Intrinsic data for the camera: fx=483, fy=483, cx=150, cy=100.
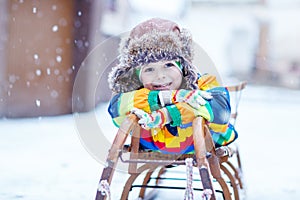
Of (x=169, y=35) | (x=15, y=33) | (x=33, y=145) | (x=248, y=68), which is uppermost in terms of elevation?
(x=169, y=35)

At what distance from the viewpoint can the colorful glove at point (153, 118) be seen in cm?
168

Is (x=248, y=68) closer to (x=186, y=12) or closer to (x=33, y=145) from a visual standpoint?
(x=186, y=12)

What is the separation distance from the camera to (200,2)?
16297 mm

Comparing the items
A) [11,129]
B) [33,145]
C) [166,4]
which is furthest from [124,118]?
[166,4]

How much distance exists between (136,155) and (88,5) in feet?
16.7

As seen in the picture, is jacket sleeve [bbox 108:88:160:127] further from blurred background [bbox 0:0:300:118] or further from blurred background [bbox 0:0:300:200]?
blurred background [bbox 0:0:300:118]

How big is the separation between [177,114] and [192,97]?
8cm

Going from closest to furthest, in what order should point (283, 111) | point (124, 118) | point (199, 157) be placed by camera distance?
point (199, 157)
point (124, 118)
point (283, 111)

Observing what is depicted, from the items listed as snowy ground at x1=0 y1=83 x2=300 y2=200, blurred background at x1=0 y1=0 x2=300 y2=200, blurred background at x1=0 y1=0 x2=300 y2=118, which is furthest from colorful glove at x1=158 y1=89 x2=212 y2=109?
blurred background at x1=0 y1=0 x2=300 y2=118

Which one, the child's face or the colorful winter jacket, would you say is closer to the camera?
the colorful winter jacket

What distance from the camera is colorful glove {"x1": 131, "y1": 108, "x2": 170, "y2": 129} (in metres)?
1.68

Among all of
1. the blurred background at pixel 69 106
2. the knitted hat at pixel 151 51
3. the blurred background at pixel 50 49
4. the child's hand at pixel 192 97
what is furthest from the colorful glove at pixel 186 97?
the blurred background at pixel 50 49

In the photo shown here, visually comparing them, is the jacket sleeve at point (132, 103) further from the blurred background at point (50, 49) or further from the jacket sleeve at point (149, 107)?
the blurred background at point (50, 49)

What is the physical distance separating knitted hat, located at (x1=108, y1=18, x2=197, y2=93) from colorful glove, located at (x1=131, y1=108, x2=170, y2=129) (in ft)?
0.62
